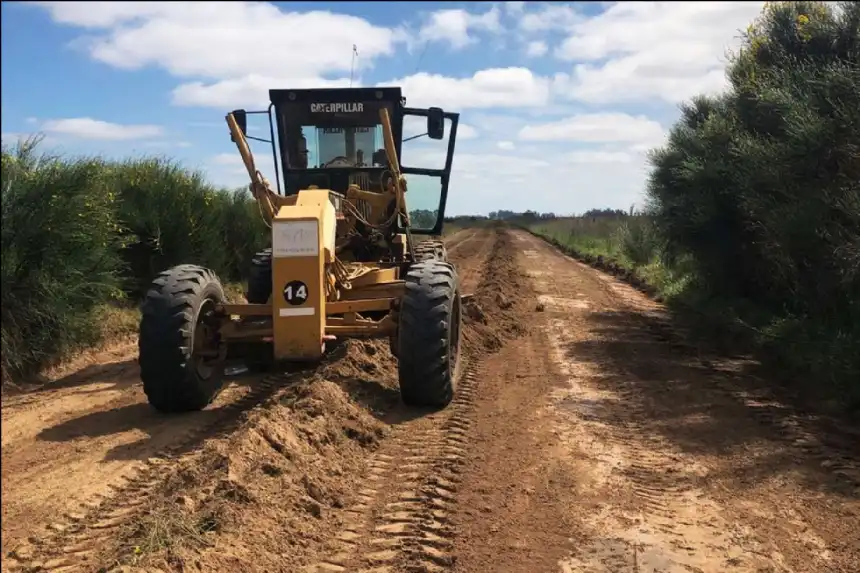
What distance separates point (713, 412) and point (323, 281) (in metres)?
3.80

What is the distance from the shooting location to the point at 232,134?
7812mm

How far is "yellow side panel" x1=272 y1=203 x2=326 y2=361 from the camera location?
6270 mm

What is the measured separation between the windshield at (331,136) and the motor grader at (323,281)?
1 centimetres

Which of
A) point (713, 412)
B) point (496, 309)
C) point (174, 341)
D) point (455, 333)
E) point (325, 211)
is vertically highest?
point (325, 211)

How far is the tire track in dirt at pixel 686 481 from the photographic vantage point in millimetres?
4145

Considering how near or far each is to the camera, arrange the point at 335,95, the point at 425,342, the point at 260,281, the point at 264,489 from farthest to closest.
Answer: the point at 260,281 < the point at 335,95 < the point at 425,342 < the point at 264,489

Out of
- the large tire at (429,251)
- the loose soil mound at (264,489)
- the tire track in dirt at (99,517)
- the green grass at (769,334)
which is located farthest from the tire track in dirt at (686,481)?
the tire track in dirt at (99,517)

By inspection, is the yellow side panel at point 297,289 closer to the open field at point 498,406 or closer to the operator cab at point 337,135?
the open field at point 498,406

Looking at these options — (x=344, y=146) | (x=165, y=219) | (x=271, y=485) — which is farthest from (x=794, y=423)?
(x=165, y=219)

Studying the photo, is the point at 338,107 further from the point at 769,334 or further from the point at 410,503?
the point at 769,334

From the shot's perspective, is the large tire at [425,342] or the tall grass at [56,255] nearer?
the large tire at [425,342]

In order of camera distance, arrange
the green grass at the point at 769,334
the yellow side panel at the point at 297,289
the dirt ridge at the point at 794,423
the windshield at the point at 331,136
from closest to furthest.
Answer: the dirt ridge at the point at 794,423
the yellow side panel at the point at 297,289
the green grass at the point at 769,334
the windshield at the point at 331,136

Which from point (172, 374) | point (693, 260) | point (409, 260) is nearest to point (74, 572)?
point (172, 374)

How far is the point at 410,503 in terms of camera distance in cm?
476
